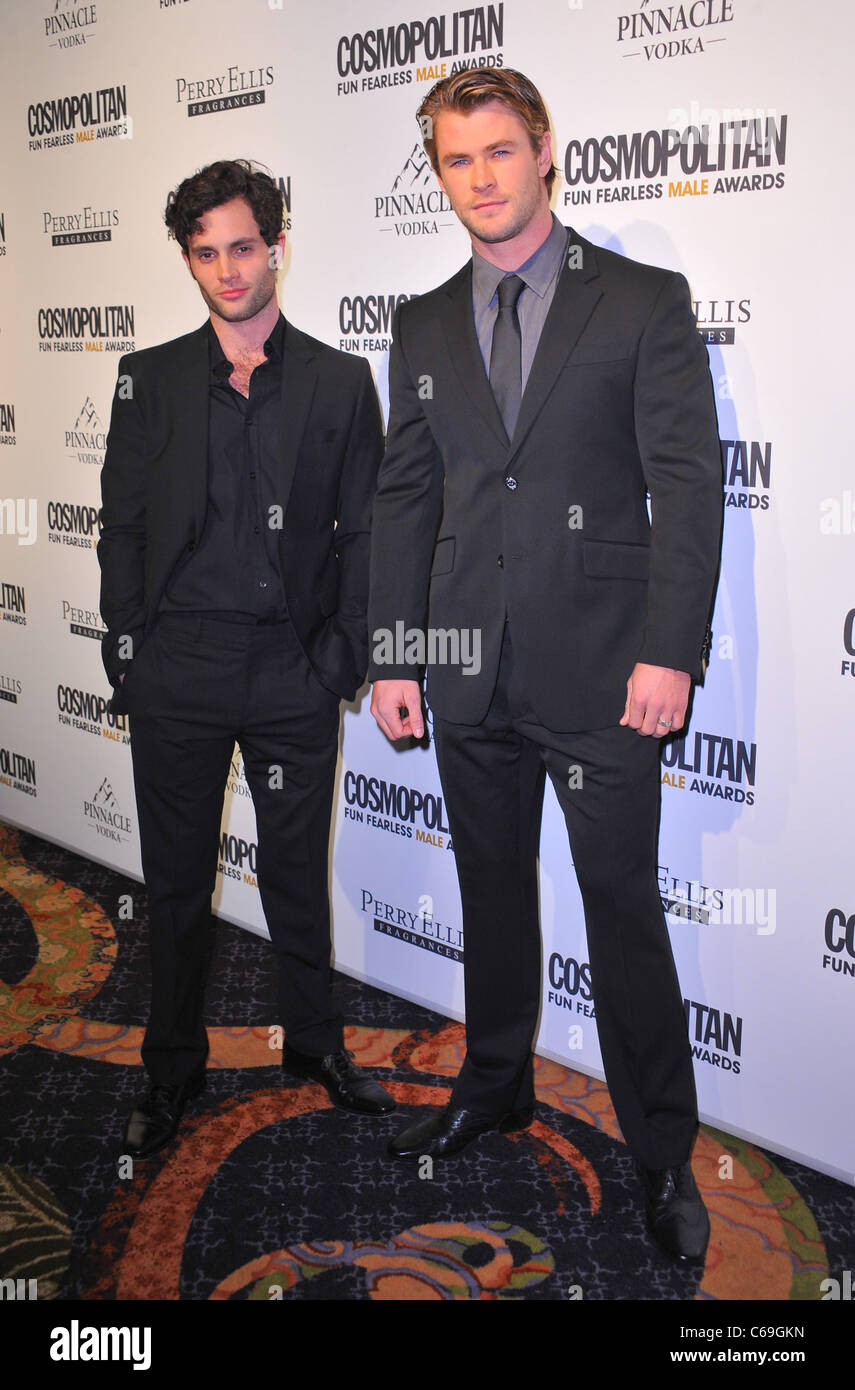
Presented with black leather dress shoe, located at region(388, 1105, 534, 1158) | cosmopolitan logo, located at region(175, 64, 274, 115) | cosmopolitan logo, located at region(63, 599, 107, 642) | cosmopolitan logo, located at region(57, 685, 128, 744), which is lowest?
black leather dress shoe, located at region(388, 1105, 534, 1158)

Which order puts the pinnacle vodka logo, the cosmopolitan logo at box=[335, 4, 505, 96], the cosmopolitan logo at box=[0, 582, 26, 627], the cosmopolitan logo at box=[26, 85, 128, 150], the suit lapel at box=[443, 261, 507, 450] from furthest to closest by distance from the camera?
1. the cosmopolitan logo at box=[0, 582, 26, 627]
2. the cosmopolitan logo at box=[26, 85, 128, 150]
3. the pinnacle vodka logo
4. the cosmopolitan logo at box=[335, 4, 505, 96]
5. the suit lapel at box=[443, 261, 507, 450]

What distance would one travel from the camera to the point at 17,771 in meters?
4.95

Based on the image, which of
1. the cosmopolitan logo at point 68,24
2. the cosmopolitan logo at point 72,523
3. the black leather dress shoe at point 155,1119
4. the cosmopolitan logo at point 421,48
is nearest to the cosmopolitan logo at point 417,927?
the black leather dress shoe at point 155,1119

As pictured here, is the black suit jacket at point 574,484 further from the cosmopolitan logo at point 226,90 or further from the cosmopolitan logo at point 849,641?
the cosmopolitan logo at point 226,90

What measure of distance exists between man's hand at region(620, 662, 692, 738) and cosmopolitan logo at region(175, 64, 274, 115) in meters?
2.24

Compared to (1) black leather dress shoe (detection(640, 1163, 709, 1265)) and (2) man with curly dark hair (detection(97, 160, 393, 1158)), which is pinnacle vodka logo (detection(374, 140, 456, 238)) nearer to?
(2) man with curly dark hair (detection(97, 160, 393, 1158))

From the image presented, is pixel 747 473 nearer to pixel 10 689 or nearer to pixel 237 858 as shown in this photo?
pixel 237 858

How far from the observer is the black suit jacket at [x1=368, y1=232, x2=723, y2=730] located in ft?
7.08

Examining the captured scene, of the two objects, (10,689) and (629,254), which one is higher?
(629,254)

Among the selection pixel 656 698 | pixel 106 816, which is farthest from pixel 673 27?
pixel 106 816

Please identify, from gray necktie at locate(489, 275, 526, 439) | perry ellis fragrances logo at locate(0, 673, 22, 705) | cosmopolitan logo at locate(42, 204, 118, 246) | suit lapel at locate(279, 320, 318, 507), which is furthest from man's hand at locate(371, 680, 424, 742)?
perry ellis fragrances logo at locate(0, 673, 22, 705)

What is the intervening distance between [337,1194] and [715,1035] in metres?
0.96

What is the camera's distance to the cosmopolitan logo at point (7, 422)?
4.64m
